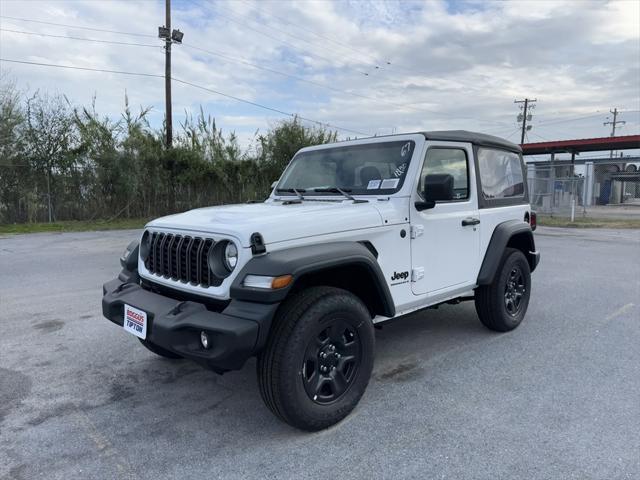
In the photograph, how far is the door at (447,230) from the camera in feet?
12.1

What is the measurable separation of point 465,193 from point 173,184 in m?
16.4

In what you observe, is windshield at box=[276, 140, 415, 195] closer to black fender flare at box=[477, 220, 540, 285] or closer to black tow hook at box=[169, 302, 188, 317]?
black fender flare at box=[477, 220, 540, 285]

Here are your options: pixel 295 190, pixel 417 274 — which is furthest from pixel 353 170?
pixel 417 274

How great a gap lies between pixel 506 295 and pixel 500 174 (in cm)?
121

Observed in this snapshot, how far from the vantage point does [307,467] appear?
102 inches

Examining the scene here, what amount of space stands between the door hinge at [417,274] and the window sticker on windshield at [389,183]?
0.67m

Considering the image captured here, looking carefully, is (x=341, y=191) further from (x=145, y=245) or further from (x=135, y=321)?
(x=135, y=321)

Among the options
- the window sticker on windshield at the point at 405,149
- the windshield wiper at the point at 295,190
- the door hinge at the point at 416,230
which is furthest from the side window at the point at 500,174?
the windshield wiper at the point at 295,190

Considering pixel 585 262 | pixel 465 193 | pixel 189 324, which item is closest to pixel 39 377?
pixel 189 324

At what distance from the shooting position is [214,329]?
100 inches

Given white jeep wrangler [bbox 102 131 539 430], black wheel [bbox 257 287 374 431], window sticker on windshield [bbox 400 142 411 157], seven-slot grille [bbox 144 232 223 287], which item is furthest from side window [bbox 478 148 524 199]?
seven-slot grille [bbox 144 232 223 287]

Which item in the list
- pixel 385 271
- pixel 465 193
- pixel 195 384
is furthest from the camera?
pixel 465 193

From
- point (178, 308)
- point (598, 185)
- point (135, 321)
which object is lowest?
point (135, 321)

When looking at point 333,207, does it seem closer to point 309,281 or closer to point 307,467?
point 309,281
